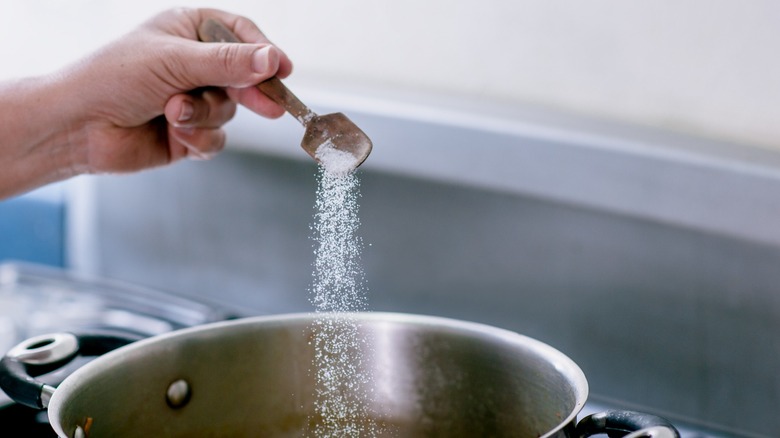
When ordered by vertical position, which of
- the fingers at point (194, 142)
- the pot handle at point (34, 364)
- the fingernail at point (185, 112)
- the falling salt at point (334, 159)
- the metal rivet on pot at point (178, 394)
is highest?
the fingernail at point (185, 112)

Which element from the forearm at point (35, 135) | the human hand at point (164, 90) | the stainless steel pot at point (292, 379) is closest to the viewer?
the stainless steel pot at point (292, 379)

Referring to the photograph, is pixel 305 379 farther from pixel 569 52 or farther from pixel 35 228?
pixel 35 228

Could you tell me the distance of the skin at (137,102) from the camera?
73cm

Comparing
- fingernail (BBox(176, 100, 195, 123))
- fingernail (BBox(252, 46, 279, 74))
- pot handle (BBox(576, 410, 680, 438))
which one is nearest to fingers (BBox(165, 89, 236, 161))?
fingernail (BBox(176, 100, 195, 123))

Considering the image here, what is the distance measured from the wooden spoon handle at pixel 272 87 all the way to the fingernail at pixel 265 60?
0.01 metres

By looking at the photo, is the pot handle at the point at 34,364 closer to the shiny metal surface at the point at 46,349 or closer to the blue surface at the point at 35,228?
the shiny metal surface at the point at 46,349

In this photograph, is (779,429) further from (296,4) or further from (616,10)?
(296,4)

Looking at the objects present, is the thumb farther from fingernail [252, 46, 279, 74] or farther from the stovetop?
the stovetop

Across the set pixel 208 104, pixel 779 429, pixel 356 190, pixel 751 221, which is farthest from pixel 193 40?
pixel 779 429

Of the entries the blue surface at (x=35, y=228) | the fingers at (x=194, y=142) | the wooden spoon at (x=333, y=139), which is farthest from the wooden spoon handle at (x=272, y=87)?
the blue surface at (x=35, y=228)

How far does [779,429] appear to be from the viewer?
0.77 metres

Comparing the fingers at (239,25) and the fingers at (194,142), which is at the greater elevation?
the fingers at (239,25)

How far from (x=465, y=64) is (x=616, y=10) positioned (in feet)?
0.55

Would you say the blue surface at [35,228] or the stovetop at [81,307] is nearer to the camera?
the stovetop at [81,307]
